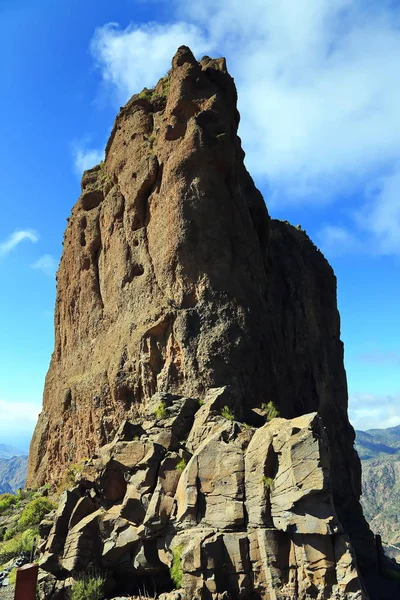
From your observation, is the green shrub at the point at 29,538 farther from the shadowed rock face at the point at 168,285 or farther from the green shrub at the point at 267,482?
the green shrub at the point at 267,482

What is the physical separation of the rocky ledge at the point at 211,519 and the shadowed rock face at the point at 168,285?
305 inches

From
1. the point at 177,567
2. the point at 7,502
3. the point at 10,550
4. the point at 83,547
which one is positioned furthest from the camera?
the point at 7,502

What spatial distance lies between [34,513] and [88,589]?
14.8m

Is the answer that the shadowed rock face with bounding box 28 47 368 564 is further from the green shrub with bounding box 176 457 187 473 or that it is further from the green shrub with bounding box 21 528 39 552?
the green shrub with bounding box 176 457 187 473

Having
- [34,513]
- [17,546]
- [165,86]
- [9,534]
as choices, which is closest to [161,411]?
[17,546]

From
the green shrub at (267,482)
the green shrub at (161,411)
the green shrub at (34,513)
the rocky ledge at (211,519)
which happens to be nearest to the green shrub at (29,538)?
the green shrub at (34,513)

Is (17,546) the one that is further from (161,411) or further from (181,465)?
(181,465)

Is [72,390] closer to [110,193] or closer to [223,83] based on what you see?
[110,193]

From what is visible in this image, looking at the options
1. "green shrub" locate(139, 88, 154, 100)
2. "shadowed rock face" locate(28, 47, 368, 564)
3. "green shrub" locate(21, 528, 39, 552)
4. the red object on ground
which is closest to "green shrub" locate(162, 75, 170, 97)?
"shadowed rock face" locate(28, 47, 368, 564)

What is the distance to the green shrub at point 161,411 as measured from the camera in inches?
946

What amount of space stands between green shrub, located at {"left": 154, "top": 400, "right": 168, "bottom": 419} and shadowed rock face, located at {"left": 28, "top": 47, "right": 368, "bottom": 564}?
11.6ft

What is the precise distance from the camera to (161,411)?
2445cm

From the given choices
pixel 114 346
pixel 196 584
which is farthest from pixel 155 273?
pixel 196 584

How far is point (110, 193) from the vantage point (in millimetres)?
39844
